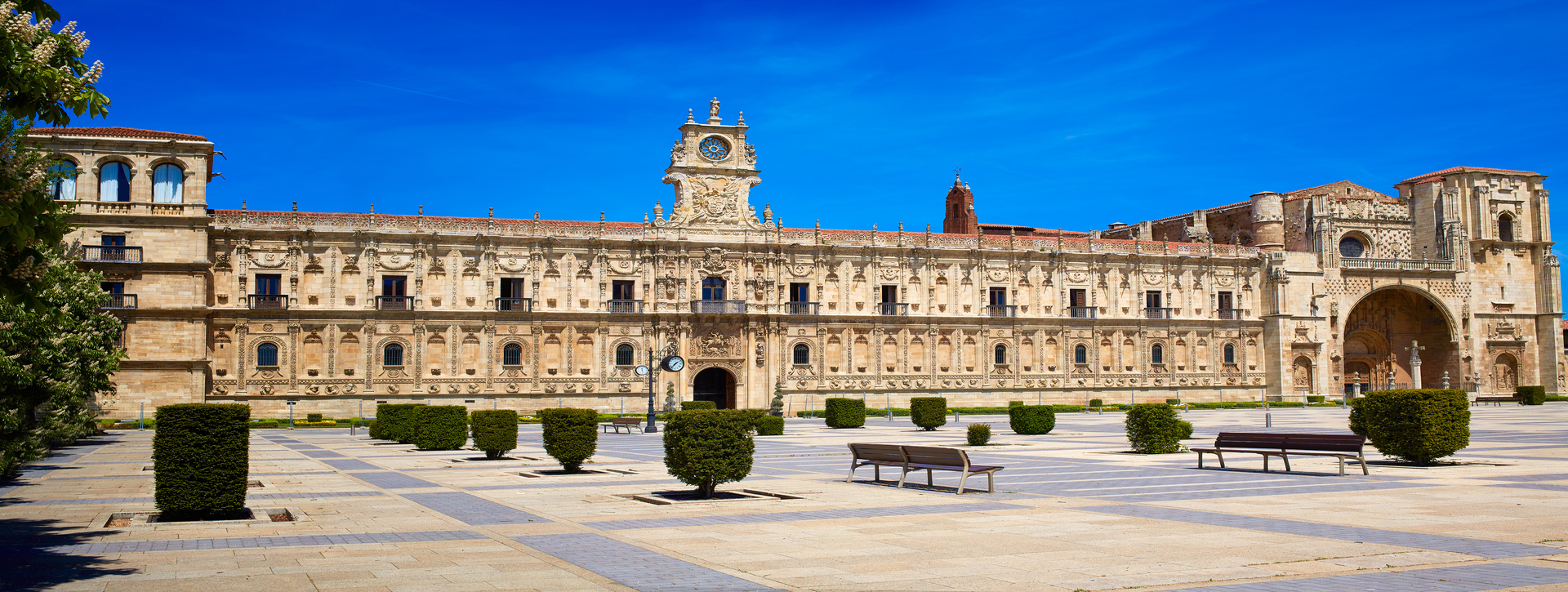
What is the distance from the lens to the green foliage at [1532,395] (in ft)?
198

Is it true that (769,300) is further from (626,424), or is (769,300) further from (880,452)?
(880,452)

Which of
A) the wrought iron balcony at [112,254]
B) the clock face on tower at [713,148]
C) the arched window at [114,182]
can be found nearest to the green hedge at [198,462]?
the wrought iron balcony at [112,254]

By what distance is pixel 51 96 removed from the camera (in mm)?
7559

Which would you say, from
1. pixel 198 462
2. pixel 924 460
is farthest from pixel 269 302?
→ pixel 924 460

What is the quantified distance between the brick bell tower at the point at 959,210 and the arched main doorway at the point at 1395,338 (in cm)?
2443

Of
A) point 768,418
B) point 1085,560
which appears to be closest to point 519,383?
point 768,418

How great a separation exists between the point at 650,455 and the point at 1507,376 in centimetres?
6345

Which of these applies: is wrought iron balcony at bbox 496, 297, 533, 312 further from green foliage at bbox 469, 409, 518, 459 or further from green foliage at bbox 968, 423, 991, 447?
green foliage at bbox 968, 423, 991, 447

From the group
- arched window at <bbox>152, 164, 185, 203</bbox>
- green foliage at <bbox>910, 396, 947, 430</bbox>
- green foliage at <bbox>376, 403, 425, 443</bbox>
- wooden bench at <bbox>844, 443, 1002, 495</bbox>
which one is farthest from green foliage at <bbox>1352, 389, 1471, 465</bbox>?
arched window at <bbox>152, 164, 185, 203</bbox>

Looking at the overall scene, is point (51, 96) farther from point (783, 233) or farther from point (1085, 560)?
point (783, 233)

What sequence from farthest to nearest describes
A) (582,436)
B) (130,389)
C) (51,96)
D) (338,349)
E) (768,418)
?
(338,349) → (130,389) → (768,418) → (582,436) → (51,96)

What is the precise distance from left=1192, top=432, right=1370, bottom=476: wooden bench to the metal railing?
3689 cm

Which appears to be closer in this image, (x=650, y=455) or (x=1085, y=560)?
(x=1085, y=560)

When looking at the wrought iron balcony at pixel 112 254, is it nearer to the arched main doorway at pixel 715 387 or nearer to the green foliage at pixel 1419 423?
the arched main doorway at pixel 715 387
